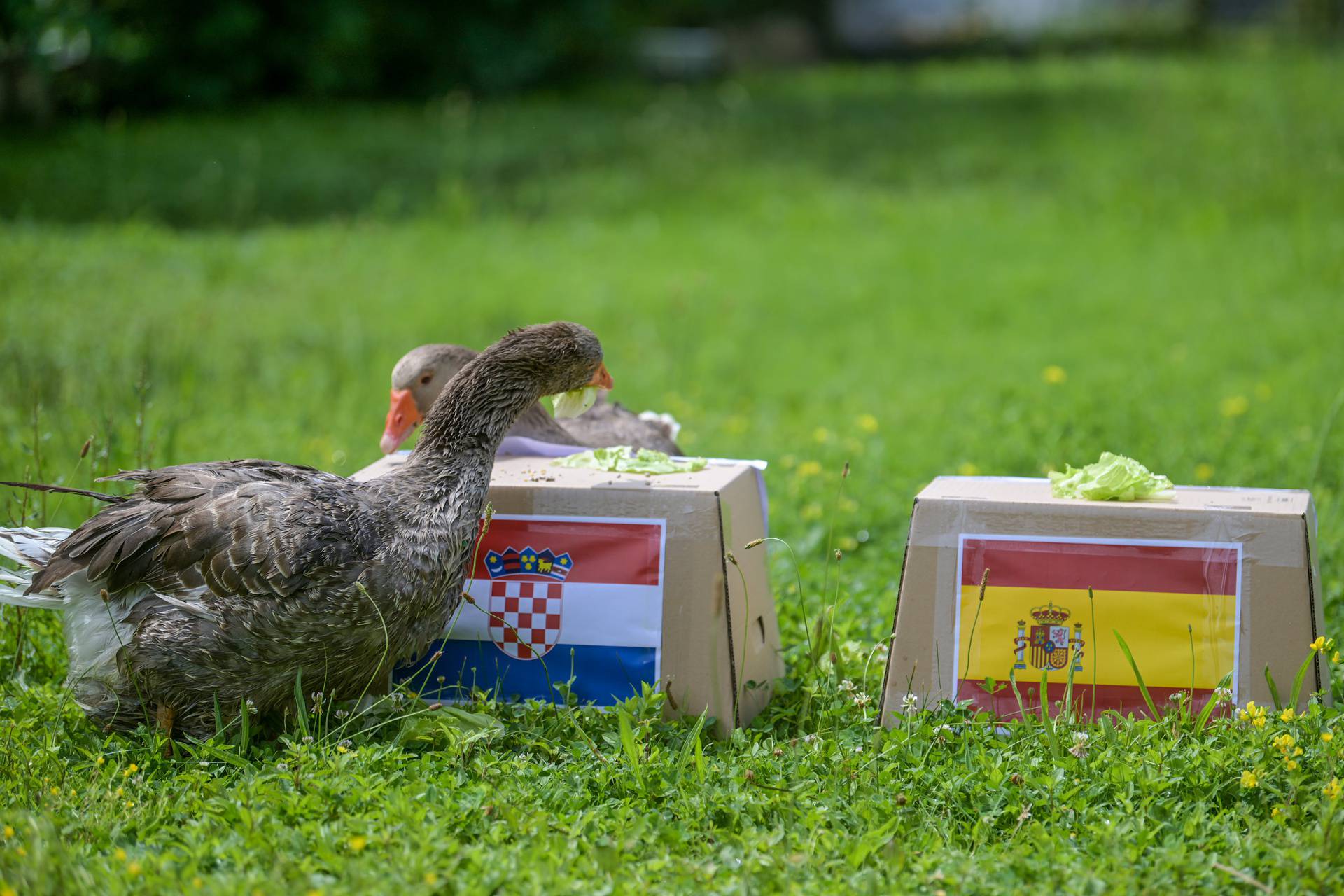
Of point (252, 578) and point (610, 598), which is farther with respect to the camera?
point (610, 598)

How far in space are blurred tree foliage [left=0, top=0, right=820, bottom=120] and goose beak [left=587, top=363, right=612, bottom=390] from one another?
1057cm

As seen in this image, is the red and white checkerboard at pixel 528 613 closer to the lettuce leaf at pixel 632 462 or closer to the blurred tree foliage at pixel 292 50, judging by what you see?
the lettuce leaf at pixel 632 462

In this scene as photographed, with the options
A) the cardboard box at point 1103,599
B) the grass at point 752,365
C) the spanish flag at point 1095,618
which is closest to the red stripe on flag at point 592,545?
the grass at point 752,365

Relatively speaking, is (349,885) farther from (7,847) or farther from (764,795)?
(764,795)

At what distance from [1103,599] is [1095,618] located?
0.06m

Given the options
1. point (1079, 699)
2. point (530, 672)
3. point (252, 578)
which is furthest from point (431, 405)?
point (1079, 699)

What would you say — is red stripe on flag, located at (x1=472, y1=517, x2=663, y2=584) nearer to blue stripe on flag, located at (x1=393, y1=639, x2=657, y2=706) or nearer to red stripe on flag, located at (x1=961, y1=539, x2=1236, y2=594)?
blue stripe on flag, located at (x1=393, y1=639, x2=657, y2=706)

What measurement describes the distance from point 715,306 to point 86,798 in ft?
24.5

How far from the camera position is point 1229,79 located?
17.4 meters

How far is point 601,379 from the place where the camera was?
3.89 meters

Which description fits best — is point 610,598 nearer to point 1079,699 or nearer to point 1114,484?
point 1079,699

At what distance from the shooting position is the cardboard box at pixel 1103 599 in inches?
132

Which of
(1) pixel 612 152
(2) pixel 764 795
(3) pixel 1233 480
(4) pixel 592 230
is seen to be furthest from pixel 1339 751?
(1) pixel 612 152

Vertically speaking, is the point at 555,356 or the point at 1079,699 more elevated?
the point at 555,356
